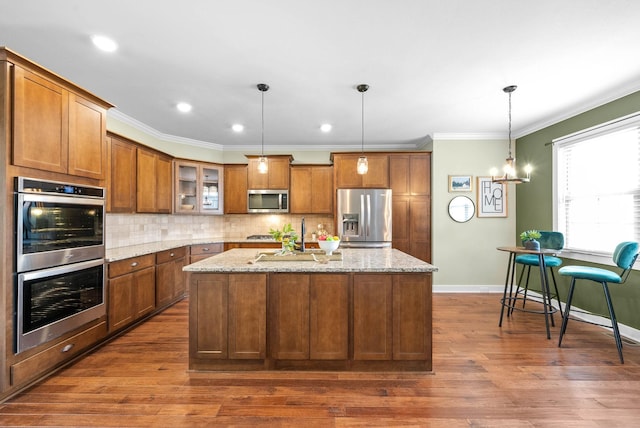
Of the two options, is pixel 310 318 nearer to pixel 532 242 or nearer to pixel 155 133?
pixel 532 242

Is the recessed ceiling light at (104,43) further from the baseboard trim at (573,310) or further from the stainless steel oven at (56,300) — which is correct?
the baseboard trim at (573,310)

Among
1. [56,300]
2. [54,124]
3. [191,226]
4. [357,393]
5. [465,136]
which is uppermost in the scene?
[465,136]

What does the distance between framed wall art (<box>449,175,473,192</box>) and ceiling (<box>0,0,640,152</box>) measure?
1.10 metres

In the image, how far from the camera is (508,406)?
2.06m

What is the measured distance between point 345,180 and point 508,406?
149 inches

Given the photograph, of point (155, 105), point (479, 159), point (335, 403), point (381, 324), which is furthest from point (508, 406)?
point (155, 105)

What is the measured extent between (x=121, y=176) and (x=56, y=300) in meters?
1.78

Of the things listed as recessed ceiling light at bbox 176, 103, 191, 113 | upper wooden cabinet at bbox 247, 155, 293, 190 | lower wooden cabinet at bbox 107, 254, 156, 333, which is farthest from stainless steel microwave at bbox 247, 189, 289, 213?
lower wooden cabinet at bbox 107, 254, 156, 333

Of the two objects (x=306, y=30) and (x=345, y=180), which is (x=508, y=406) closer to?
(x=306, y=30)

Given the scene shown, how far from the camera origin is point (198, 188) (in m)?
5.25

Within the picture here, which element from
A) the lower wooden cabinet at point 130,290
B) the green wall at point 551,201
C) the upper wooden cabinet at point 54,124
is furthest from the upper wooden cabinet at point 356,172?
the upper wooden cabinet at point 54,124

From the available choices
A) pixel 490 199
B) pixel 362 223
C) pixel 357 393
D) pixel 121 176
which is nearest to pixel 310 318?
pixel 357 393

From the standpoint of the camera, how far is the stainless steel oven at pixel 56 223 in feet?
6.94

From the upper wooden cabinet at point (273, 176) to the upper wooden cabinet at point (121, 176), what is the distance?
6.48ft
